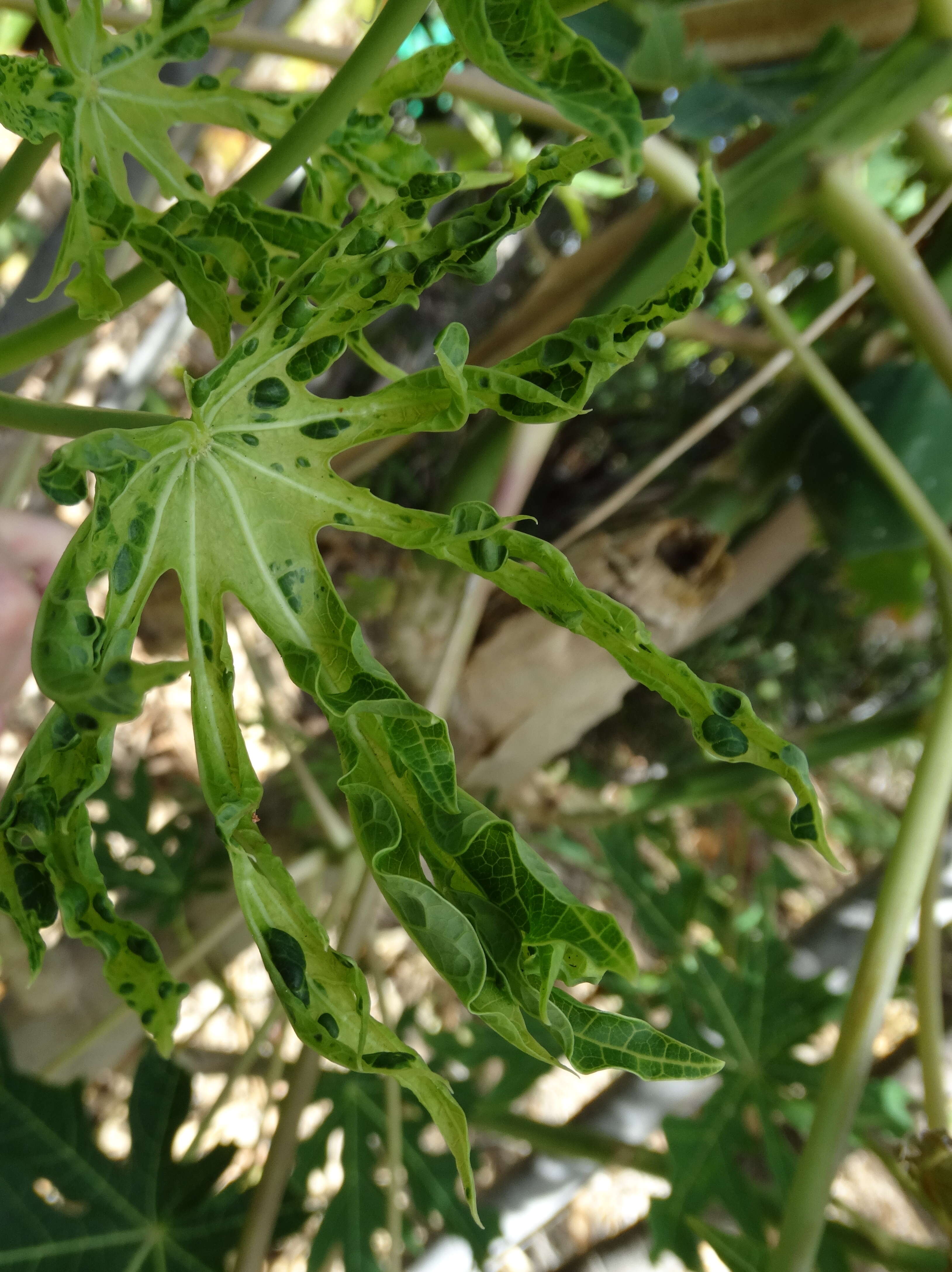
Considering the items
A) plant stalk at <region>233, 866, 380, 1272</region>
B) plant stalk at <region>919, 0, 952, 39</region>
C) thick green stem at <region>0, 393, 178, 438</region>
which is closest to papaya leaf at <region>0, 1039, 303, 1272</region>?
plant stalk at <region>233, 866, 380, 1272</region>

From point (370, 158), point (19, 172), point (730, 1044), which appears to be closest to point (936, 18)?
point (370, 158)

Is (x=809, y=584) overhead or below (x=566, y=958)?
overhead

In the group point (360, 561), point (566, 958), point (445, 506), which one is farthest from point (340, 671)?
point (360, 561)

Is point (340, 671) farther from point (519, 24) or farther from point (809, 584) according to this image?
point (809, 584)

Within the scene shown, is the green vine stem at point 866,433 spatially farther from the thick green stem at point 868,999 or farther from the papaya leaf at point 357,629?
the papaya leaf at point 357,629

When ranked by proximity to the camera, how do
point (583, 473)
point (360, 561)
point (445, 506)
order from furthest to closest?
point (583, 473)
point (360, 561)
point (445, 506)

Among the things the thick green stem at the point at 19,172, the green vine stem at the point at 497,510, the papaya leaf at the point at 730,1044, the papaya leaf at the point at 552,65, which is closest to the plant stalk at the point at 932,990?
the papaya leaf at the point at 730,1044
